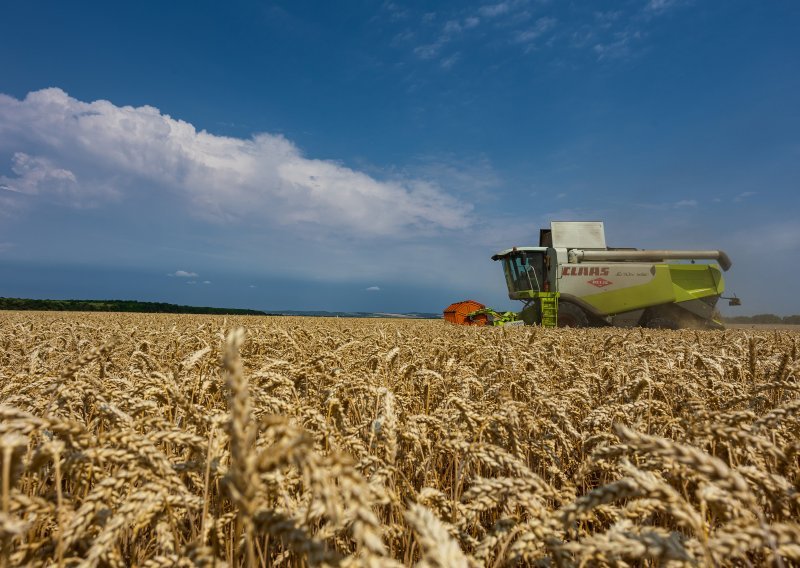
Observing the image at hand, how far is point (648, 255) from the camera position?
19828mm

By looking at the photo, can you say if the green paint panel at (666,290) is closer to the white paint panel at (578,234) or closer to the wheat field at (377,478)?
the white paint panel at (578,234)

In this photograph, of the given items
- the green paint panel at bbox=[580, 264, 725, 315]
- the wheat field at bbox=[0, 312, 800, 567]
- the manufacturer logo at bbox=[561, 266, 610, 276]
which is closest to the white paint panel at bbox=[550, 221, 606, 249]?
the manufacturer logo at bbox=[561, 266, 610, 276]

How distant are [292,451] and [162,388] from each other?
1.93 m

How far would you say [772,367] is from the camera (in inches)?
171

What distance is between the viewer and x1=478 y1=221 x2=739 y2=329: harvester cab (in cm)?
1833

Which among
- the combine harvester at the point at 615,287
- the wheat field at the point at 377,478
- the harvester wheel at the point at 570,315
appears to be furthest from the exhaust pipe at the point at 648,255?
the wheat field at the point at 377,478

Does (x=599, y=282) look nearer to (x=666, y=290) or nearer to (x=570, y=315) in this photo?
(x=570, y=315)

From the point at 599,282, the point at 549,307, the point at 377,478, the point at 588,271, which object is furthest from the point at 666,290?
the point at 377,478

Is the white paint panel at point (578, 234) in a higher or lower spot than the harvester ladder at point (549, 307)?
higher

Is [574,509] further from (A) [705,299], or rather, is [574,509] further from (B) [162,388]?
(A) [705,299]

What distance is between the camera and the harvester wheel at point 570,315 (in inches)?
729

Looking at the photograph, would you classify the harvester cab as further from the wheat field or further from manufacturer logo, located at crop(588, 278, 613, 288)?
the wheat field

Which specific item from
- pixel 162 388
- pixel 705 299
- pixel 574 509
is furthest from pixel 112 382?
pixel 705 299

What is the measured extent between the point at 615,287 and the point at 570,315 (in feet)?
7.46
